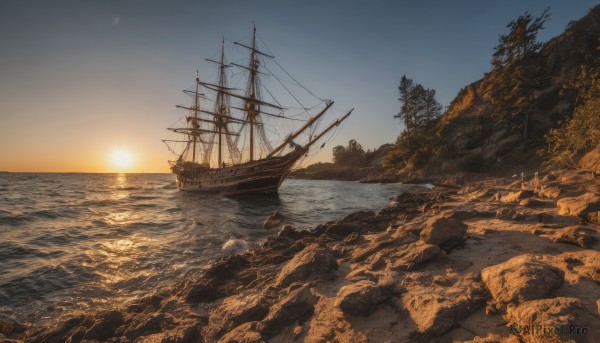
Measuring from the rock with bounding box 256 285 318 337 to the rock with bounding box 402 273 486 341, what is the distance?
69.3 inches

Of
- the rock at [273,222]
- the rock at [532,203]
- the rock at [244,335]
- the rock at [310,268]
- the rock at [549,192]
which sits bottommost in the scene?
the rock at [273,222]

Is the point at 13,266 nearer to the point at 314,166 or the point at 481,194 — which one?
the point at 481,194

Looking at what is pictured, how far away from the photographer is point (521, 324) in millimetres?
3348

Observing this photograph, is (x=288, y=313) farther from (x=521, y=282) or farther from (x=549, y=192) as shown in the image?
(x=549, y=192)

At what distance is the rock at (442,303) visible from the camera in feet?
12.7

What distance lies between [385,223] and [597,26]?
52.8m

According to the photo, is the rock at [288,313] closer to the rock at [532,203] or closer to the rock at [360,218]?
the rock at [360,218]

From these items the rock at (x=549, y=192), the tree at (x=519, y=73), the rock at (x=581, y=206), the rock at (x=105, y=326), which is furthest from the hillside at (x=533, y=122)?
the rock at (x=105, y=326)

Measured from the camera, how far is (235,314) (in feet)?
17.0

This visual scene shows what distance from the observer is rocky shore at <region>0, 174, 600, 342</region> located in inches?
148

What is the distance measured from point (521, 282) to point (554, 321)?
91cm

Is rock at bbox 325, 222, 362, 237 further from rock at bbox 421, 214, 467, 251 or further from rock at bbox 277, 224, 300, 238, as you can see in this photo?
rock at bbox 421, 214, 467, 251

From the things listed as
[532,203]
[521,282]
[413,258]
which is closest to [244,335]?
[413,258]

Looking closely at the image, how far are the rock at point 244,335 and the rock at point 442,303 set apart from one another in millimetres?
2552
